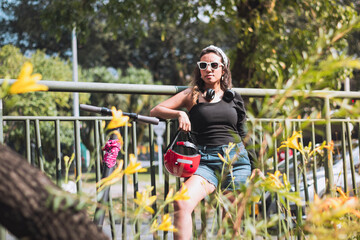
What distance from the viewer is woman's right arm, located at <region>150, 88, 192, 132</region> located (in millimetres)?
2523

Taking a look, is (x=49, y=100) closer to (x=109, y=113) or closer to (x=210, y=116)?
(x=210, y=116)

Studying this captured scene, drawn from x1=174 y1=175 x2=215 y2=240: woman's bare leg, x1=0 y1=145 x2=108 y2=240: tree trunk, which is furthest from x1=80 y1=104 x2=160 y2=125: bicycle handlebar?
x1=0 y1=145 x2=108 y2=240: tree trunk

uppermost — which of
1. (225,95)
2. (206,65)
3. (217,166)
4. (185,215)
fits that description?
(206,65)

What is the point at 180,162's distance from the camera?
7.90ft

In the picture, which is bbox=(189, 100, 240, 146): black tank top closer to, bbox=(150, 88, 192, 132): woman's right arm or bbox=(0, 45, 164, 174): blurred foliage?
bbox=(150, 88, 192, 132): woman's right arm

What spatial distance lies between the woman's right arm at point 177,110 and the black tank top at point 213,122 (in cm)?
8

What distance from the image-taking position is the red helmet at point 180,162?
2410mm

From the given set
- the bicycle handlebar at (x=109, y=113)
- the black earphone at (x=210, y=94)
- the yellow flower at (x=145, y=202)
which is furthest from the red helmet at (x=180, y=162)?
the yellow flower at (x=145, y=202)

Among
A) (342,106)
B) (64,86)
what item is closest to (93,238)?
(342,106)

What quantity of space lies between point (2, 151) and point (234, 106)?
6.70ft

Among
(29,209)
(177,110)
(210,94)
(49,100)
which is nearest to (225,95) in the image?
(210,94)

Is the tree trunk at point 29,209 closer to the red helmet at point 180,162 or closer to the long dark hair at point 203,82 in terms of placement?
the red helmet at point 180,162

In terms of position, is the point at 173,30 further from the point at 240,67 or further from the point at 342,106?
the point at 342,106

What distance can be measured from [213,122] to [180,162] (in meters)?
0.51
